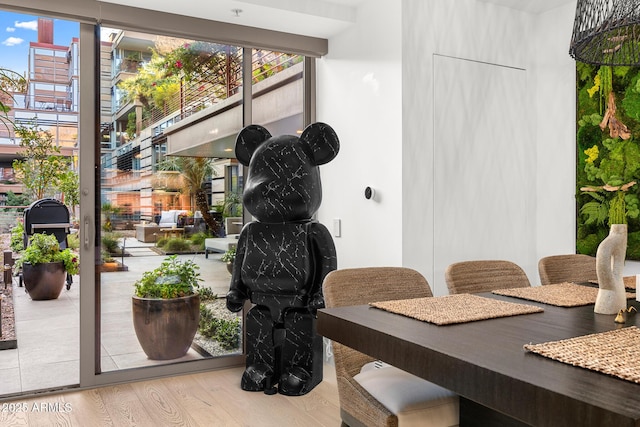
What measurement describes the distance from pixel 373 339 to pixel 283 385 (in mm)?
1724

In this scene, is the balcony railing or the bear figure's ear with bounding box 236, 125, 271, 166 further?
the balcony railing

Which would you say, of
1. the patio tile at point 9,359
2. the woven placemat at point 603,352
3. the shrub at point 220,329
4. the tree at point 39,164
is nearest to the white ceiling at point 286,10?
the tree at point 39,164

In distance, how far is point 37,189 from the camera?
3.03m

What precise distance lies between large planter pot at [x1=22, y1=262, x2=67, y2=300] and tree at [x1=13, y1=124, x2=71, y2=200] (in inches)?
15.7

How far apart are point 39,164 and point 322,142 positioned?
5.21 feet

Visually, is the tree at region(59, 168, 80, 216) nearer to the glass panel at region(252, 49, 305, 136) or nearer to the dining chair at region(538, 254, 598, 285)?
the glass panel at region(252, 49, 305, 136)

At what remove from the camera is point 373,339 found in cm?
138

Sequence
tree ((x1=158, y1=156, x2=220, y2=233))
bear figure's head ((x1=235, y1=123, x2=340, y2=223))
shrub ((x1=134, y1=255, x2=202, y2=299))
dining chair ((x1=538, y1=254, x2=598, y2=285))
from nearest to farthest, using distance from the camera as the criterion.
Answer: dining chair ((x1=538, y1=254, x2=598, y2=285)) < bear figure's head ((x1=235, y1=123, x2=340, y2=223)) < shrub ((x1=134, y1=255, x2=202, y2=299)) < tree ((x1=158, y1=156, x2=220, y2=233))

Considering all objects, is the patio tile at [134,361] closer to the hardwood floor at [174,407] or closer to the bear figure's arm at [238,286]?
the hardwood floor at [174,407]

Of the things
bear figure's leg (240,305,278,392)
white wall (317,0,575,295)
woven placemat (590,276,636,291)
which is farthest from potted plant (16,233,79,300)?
woven placemat (590,276,636,291)

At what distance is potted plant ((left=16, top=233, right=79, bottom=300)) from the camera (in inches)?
121

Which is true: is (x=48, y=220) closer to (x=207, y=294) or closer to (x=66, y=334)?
(x=66, y=334)

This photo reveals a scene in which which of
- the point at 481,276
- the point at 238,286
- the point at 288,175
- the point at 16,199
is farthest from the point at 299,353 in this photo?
the point at 16,199

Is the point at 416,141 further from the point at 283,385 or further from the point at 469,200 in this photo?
the point at 283,385
